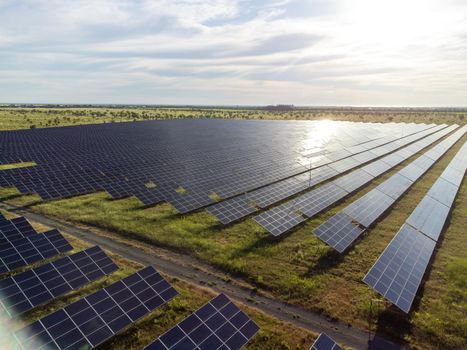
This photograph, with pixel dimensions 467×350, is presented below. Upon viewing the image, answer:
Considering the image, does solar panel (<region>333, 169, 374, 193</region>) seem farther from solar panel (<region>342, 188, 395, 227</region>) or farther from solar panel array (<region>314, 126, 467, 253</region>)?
solar panel (<region>342, 188, 395, 227</region>)

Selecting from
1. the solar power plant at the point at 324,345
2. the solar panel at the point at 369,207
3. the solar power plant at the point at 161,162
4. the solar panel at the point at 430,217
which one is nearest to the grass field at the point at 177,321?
the solar power plant at the point at 324,345

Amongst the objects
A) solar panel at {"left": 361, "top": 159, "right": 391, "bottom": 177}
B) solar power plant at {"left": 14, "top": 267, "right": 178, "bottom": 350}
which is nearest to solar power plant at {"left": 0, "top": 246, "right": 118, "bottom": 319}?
solar power plant at {"left": 14, "top": 267, "right": 178, "bottom": 350}

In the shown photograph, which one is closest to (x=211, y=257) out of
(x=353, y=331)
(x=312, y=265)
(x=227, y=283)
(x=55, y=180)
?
(x=227, y=283)

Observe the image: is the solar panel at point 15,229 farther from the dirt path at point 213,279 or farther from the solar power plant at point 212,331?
the solar power plant at point 212,331

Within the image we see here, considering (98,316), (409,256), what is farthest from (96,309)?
(409,256)

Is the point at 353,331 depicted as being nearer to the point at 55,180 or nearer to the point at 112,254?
the point at 112,254

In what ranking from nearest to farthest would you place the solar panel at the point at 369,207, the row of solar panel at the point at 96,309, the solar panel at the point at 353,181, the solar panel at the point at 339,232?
the row of solar panel at the point at 96,309, the solar panel at the point at 339,232, the solar panel at the point at 369,207, the solar panel at the point at 353,181
